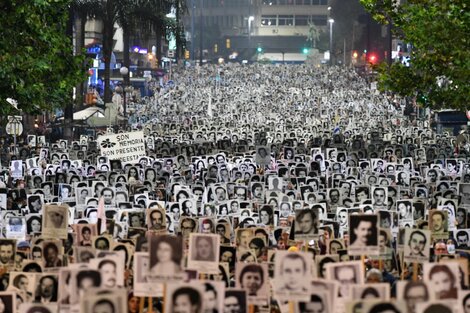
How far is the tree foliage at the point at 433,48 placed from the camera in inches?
1342

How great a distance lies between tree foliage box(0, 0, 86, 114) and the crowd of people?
1880mm

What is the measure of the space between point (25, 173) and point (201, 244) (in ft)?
66.0

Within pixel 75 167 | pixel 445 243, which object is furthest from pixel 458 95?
pixel 445 243

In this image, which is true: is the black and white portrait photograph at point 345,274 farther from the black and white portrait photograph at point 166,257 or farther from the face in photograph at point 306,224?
the face in photograph at point 306,224

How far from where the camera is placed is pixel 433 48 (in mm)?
37344

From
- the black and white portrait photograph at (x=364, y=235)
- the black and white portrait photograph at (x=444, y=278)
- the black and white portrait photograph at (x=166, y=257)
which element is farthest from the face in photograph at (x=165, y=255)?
the black and white portrait photograph at (x=364, y=235)

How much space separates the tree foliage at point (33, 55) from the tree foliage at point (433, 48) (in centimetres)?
821

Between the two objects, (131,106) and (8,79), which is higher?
(131,106)

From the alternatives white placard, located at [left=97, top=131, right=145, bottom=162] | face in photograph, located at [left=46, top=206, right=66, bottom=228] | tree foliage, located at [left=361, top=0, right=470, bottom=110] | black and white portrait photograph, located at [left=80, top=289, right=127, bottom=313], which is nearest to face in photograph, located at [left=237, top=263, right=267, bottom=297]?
black and white portrait photograph, located at [left=80, top=289, right=127, bottom=313]

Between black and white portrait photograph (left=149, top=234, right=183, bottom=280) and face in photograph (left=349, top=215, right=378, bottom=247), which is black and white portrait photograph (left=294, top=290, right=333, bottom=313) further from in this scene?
face in photograph (left=349, top=215, right=378, bottom=247)

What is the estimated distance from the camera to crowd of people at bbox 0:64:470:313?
14562mm

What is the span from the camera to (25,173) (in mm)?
36719

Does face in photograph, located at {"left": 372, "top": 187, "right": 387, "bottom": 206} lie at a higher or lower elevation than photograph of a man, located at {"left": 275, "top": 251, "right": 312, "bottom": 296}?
higher

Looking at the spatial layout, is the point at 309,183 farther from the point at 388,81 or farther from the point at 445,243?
the point at 445,243
